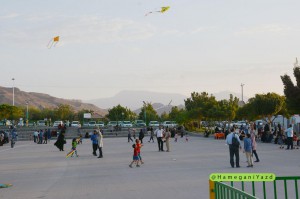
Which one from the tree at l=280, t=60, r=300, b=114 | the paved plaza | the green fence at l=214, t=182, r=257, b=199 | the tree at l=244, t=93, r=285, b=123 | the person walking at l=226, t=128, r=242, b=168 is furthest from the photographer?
the tree at l=244, t=93, r=285, b=123

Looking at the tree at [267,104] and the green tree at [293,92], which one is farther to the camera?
the tree at [267,104]

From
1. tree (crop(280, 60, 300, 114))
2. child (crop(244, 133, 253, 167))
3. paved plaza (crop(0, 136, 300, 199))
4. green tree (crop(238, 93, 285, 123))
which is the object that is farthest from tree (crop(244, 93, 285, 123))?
child (crop(244, 133, 253, 167))

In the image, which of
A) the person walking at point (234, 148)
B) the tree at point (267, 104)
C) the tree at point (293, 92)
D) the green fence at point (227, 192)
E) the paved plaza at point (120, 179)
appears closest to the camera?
the green fence at point (227, 192)

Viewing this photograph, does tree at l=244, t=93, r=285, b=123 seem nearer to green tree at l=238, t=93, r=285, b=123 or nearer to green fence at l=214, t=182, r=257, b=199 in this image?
green tree at l=238, t=93, r=285, b=123

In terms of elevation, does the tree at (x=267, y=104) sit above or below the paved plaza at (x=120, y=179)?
above

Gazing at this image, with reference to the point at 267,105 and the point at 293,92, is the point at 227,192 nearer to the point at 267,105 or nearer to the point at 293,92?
the point at 293,92

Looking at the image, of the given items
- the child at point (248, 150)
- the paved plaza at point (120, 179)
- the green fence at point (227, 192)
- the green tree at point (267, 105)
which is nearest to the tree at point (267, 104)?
the green tree at point (267, 105)

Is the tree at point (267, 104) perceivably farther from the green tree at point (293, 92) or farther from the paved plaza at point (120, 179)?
the paved plaza at point (120, 179)

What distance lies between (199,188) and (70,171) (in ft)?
25.5

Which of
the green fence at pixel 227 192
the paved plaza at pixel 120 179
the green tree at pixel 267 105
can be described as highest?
the green tree at pixel 267 105

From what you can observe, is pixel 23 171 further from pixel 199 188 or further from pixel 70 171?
pixel 199 188

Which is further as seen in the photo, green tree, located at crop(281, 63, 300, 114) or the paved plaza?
green tree, located at crop(281, 63, 300, 114)

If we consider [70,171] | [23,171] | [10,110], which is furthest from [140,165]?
[10,110]

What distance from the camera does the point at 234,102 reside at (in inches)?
3061
